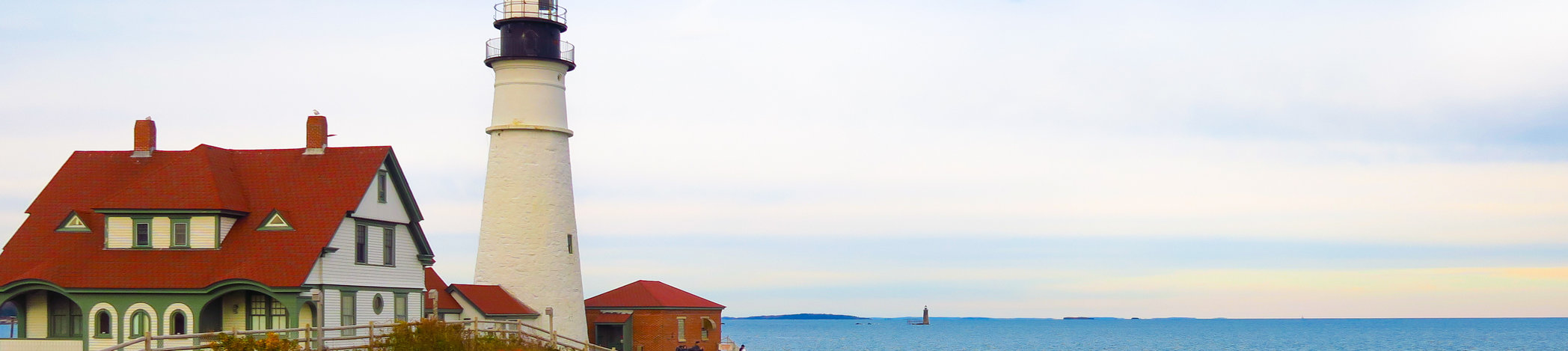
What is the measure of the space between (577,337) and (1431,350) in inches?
3403

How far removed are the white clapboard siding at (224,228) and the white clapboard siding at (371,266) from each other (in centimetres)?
256

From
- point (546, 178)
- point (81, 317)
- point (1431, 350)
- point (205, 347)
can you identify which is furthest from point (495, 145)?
point (1431, 350)

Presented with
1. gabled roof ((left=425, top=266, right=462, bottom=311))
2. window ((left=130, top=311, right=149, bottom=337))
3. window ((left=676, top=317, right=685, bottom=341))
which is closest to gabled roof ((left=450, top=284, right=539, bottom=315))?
gabled roof ((left=425, top=266, right=462, bottom=311))

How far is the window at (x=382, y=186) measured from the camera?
37375 millimetres

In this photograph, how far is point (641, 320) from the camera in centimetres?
5128

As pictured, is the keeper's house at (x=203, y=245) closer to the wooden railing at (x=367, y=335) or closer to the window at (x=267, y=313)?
the window at (x=267, y=313)

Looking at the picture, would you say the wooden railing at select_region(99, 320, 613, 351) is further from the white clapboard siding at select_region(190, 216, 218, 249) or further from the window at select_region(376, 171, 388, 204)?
the window at select_region(376, 171, 388, 204)

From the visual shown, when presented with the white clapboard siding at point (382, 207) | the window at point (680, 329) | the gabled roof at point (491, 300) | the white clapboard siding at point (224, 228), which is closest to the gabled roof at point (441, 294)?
the gabled roof at point (491, 300)

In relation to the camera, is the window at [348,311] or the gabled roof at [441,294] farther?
the gabled roof at [441,294]

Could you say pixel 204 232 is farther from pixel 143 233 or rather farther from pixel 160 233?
pixel 143 233

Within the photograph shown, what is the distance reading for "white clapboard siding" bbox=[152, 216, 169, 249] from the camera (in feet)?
114

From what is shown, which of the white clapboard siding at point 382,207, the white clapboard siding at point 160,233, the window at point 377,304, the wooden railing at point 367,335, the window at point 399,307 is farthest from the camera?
the window at point 399,307

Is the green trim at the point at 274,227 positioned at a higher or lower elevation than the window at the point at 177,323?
higher

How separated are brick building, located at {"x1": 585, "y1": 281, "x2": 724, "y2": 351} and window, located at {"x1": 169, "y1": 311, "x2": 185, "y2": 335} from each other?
18.3 m
